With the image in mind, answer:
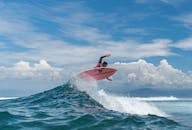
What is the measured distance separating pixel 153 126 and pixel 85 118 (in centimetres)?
415

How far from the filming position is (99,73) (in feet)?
146

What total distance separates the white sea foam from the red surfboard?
3.76 ft

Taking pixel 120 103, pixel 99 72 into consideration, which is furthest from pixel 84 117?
pixel 99 72

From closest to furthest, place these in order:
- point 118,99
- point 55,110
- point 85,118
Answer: point 85,118 < point 55,110 < point 118,99

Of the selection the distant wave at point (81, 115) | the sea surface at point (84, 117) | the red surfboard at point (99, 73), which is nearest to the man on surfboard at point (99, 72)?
the red surfboard at point (99, 73)

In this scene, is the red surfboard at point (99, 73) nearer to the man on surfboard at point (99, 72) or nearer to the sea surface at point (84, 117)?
the man on surfboard at point (99, 72)

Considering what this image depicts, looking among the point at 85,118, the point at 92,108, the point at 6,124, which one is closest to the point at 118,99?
the point at 92,108

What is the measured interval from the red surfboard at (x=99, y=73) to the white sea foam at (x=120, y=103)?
115cm

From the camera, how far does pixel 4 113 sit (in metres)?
25.3

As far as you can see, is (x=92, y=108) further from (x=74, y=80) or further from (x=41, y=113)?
(x=74, y=80)

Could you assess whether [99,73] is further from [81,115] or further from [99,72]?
[81,115]

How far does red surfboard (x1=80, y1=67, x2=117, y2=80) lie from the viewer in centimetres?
4394

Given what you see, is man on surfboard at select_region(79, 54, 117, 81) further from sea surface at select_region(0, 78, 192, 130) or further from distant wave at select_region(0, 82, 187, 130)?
sea surface at select_region(0, 78, 192, 130)

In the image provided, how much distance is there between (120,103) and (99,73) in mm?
10504
